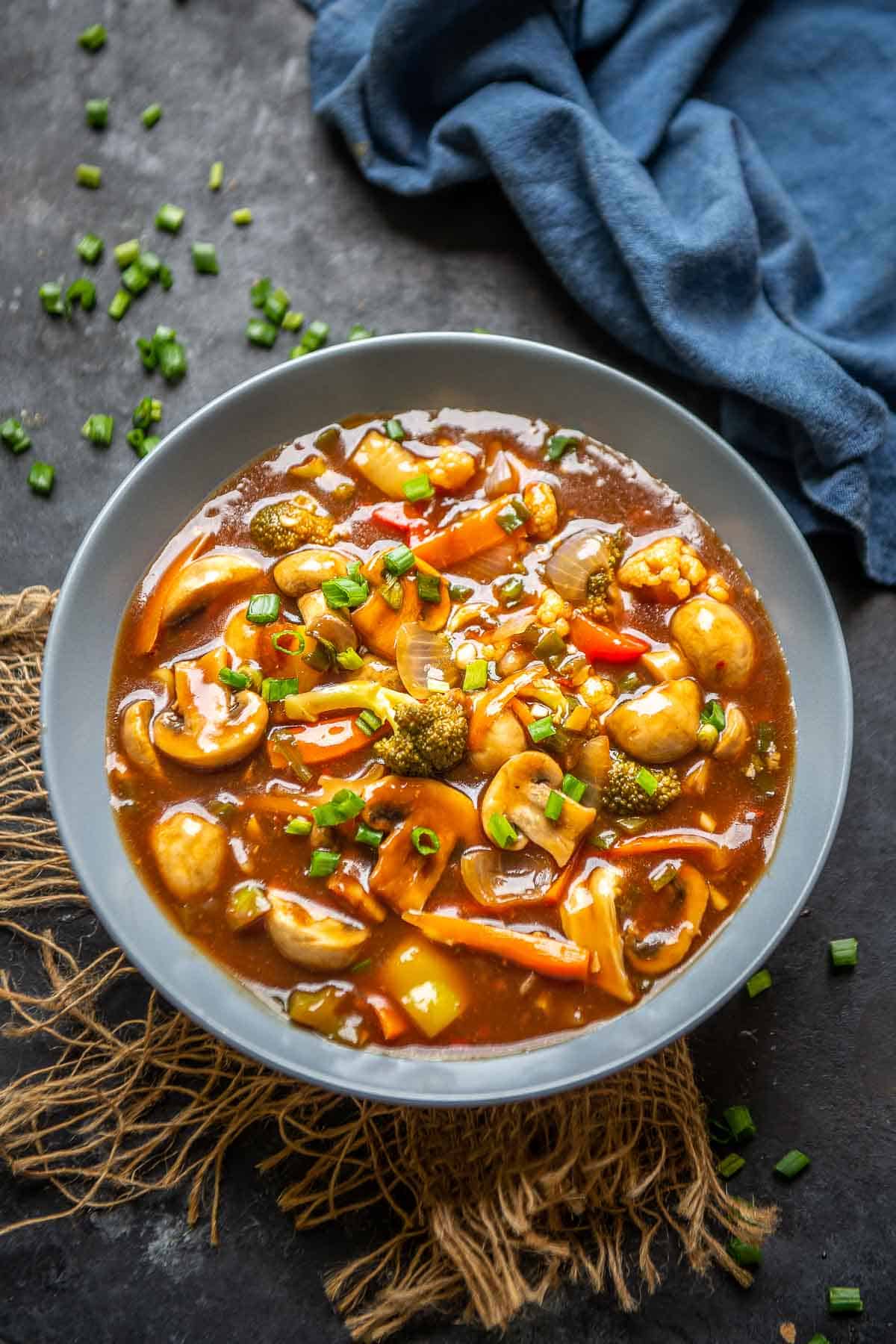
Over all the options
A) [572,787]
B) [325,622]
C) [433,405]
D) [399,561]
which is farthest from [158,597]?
[572,787]

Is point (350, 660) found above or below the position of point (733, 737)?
above

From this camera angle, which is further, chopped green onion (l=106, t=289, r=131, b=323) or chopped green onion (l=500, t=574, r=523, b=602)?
chopped green onion (l=106, t=289, r=131, b=323)

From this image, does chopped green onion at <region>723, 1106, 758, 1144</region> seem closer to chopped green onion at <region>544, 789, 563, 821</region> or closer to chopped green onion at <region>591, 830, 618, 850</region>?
chopped green onion at <region>591, 830, 618, 850</region>

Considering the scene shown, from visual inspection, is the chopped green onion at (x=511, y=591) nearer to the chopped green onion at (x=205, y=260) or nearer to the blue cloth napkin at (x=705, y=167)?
the blue cloth napkin at (x=705, y=167)

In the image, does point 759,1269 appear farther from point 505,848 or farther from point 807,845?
point 505,848

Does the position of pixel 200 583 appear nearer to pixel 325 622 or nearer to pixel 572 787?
pixel 325 622

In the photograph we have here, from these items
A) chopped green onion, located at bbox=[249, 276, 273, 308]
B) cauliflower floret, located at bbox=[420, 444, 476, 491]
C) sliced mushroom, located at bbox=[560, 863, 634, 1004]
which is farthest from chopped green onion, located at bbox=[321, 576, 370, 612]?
chopped green onion, located at bbox=[249, 276, 273, 308]
